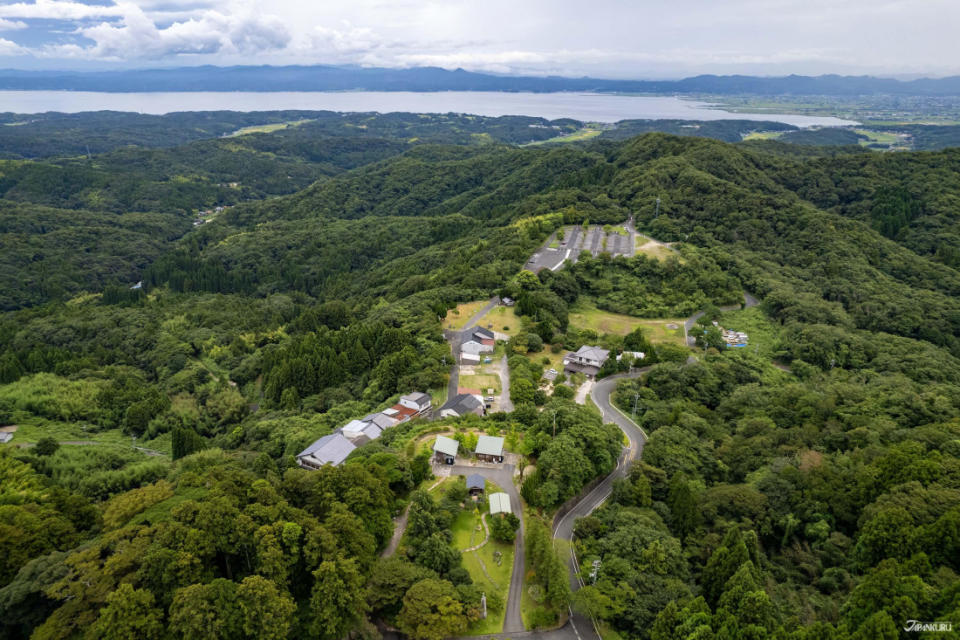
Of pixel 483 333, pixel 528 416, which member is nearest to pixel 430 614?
pixel 528 416

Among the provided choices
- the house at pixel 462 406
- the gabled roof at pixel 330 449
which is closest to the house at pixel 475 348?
the house at pixel 462 406

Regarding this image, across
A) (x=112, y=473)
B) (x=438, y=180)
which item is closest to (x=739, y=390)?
(x=112, y=473)

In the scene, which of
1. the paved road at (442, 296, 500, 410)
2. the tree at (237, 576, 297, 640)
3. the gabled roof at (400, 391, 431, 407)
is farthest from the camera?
the paved road at (442, 296, 500, 410)

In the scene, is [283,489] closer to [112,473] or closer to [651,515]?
[651,515]

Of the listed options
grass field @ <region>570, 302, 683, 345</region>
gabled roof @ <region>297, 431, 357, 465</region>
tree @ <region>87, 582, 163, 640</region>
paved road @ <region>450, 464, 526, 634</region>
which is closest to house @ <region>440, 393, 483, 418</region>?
paved road @ <region>450, 464, 526, 634</region>

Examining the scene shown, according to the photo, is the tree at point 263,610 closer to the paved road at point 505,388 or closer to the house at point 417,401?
the house at point 417,401

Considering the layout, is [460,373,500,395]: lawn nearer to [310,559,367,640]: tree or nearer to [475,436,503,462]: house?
[475,436,503,462]: house
